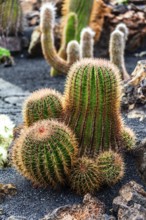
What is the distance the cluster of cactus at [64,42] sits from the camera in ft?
22.8

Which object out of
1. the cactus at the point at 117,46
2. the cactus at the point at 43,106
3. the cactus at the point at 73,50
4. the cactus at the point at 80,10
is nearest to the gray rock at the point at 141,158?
the cactus at the point at 43,106

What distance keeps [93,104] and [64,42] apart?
4.97m

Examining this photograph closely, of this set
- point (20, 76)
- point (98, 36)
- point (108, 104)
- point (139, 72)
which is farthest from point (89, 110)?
point (98, 36)

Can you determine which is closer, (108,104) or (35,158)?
(35,158)

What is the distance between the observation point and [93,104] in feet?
11.8

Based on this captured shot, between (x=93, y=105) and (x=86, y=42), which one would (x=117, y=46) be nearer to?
(x=86, y=42)

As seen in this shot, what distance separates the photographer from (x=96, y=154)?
3654 millimetres

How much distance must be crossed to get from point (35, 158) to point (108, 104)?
2.27 ft

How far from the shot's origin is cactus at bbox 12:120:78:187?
3303 millimetres

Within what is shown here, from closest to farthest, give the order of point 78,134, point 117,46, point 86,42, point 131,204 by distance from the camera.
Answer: point 131,204 → point 78,134 → point 117,46 → point 86,42

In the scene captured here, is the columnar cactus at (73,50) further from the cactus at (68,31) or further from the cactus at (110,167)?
the cactus at (110,167)

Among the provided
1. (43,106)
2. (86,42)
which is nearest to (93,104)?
(43,106)

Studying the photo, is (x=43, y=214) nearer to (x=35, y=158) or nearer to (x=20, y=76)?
(x=35, y=158)

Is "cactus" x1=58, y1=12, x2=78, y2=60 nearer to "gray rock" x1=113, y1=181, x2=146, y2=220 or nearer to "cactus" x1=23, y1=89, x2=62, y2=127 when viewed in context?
"cactus" x1=23, y1=89, x2=62, y2=127
